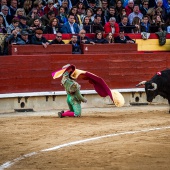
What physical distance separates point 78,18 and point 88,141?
6.89 meters

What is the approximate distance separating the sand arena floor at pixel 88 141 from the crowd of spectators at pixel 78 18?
5.84 ft

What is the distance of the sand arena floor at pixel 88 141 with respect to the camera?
9141mm

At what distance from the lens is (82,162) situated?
363 inches

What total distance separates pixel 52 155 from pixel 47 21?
758cm

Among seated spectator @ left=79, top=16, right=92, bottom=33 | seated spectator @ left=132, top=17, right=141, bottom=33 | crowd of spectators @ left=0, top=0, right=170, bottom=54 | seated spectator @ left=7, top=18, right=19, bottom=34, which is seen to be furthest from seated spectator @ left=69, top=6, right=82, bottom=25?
seated spectator @ left=7, top=18, right=19, bottom=34

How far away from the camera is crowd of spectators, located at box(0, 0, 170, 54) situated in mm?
16469

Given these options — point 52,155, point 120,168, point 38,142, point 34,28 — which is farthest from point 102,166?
point 34,28

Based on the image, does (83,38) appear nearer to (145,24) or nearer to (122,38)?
(122,38)

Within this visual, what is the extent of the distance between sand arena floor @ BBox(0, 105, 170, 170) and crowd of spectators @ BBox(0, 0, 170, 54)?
1779 mm

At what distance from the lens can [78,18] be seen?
17.8 m

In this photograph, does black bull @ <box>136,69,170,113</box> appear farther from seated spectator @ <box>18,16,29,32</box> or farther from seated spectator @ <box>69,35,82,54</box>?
seated spectator @ <box>18,16,29,32</box>

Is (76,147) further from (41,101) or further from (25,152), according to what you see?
(41,101)

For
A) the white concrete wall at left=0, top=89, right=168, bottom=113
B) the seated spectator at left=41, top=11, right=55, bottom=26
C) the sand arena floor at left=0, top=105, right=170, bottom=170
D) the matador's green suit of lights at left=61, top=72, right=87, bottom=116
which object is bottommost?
the sand arena floor at left=0, top=105, right=170, bottom=170

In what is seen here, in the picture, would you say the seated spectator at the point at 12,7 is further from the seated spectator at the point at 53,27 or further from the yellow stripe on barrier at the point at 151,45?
the yellow stripe on barrier at the point at 151,45
